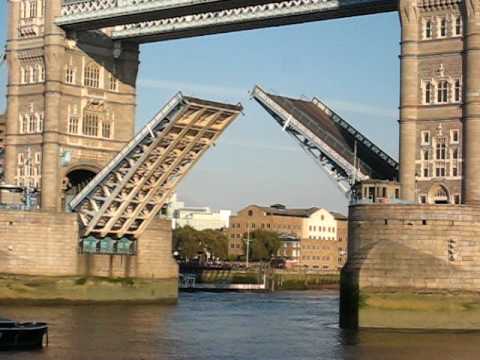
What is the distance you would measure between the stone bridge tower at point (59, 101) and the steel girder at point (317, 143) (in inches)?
465

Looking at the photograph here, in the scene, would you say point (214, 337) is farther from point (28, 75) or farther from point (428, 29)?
point (28, 75)

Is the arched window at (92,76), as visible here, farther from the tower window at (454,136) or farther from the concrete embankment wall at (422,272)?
the concrete embankment wall at (422,272)

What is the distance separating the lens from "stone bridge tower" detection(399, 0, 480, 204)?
2205 inches

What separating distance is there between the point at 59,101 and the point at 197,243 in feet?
251

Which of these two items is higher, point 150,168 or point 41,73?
point 41,73

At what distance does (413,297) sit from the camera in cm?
5312

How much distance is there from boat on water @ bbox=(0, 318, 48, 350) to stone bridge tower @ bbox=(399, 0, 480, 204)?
60.7 feet

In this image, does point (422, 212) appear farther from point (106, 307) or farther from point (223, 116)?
point (106, 307)

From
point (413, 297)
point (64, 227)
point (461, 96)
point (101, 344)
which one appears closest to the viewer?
point (101, 344)

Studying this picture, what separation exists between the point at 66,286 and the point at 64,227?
308 cm

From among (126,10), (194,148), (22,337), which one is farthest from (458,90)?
(22,337)

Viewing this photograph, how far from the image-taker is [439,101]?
189 ft

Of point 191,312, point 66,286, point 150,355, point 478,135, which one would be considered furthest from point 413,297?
point 66,286

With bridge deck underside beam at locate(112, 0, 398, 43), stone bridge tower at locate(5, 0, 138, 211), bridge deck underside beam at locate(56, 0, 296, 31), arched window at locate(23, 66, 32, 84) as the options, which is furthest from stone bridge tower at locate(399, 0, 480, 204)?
arched window at locate(23, 66, 32, 84)
